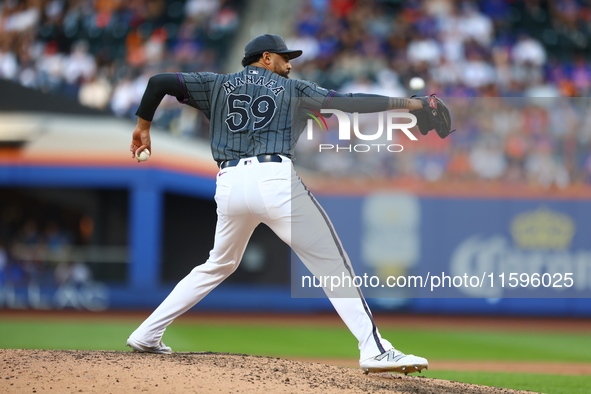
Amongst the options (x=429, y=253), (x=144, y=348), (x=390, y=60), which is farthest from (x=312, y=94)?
(x=390, y=60)

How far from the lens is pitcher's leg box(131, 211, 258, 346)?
3.89 meters

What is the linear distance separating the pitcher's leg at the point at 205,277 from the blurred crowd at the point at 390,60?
6.19m

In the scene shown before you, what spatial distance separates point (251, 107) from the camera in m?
3.83

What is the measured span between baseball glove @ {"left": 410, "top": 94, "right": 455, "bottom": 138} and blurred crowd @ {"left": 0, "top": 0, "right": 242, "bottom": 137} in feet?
29.8

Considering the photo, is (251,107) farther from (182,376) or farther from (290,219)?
(182,376)

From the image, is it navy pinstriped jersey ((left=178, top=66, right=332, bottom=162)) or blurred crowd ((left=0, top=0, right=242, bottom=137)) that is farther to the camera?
blurred crowd ((left=0, top=0, right=242, bottom=137))

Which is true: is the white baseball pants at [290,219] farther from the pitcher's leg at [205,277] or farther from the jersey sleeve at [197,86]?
the jersey sleeve at [197,86]

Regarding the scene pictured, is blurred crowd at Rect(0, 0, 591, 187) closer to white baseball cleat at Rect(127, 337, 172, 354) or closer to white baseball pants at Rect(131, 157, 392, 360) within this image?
white baseball cleat at Rect(127, 337, 172, 354)

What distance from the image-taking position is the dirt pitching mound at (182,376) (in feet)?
11.3

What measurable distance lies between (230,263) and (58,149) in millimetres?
9986

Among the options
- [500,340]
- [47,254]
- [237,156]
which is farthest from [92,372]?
[47,254]

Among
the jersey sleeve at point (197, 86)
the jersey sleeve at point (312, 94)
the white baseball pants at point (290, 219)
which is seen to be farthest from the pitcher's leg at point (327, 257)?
the jersey sleeve at point (197, 86)

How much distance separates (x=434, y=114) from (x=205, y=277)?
1.47 meters

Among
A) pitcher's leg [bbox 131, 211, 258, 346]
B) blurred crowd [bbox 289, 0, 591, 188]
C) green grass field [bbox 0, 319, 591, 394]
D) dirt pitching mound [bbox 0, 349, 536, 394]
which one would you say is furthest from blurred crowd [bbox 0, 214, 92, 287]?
pitcher's leg [bbox 131, 211, 258, 346]
